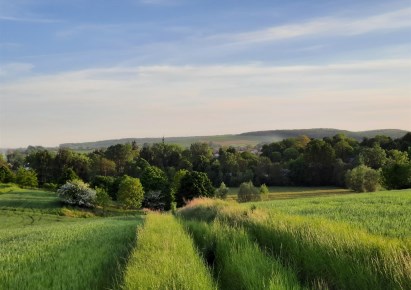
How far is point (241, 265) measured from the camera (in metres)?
9.60

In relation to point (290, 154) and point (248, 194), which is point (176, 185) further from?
point (290, 154)

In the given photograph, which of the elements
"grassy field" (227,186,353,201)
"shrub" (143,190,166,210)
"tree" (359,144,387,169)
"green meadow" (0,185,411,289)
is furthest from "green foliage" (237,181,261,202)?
"green meadow" (0,185,411,289)

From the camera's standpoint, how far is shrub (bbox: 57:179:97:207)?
3157 inches

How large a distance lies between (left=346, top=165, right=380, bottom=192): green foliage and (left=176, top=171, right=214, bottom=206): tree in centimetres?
3083

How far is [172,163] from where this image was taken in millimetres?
143500

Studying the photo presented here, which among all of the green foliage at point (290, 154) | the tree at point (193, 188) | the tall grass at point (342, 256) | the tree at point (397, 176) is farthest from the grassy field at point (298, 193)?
the tall grass at point (342, 256)

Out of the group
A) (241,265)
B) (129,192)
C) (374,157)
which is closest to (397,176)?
(374,157)

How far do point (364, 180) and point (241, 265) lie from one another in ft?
275

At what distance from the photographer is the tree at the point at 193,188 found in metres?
78.9

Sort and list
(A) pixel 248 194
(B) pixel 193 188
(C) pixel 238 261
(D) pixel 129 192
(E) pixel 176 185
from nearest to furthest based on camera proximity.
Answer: (C) pixel 238 261 → (B) pixel 193 188 → (D) pixel 129 192 → (A) pixel 248 194 → (E) pixel 176 185

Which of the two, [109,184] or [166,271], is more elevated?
[166,271]

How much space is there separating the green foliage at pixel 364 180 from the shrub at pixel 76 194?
52923mm

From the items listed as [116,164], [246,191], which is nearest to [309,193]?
[246,191]

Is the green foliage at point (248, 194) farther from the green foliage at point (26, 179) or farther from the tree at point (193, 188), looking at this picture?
the green foliage at point (26, 179)
